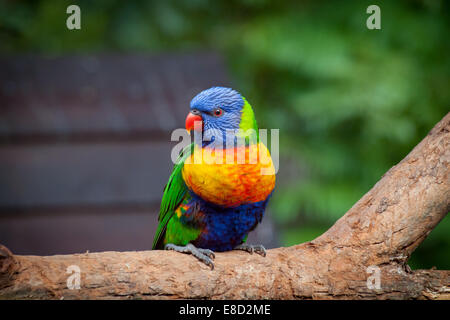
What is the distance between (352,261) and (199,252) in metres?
0.67

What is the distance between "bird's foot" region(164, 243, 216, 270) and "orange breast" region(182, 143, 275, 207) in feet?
0.79

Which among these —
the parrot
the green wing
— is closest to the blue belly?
the parrot

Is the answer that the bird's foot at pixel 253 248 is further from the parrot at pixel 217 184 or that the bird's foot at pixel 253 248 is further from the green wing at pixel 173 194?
the green wing at pixel 173 194

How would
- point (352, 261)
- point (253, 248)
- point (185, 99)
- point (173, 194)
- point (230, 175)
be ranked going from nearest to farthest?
point (352, 261), point (230, 175), point (253, 248), point (173, 194), point (185, 99)

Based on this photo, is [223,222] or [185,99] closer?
[223,222]

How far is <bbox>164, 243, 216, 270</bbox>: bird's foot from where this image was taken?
1.91 metres

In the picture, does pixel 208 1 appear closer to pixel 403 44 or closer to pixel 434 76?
pixel 403 44

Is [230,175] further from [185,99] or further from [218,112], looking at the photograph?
[185,99]

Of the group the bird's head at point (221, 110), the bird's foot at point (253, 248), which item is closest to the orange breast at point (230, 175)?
the bird's head at point (221, 110)

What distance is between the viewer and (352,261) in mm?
1918

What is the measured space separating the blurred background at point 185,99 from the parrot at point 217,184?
1241mm

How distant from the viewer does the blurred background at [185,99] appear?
3.71 metres

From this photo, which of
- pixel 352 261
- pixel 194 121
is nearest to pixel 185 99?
pixel 194 121

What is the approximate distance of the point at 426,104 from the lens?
445cm
